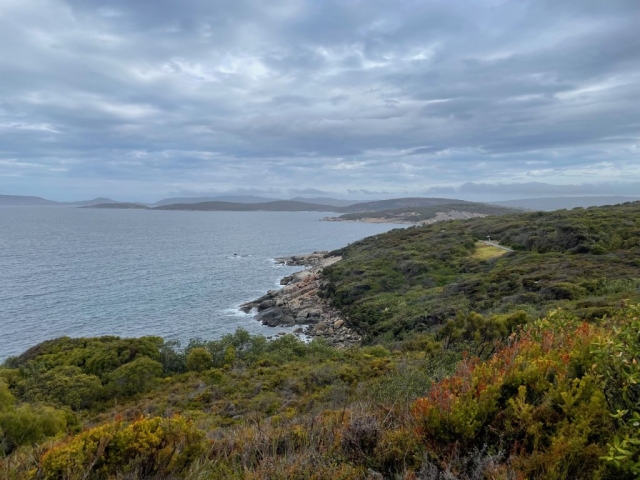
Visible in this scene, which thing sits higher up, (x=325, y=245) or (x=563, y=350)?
(x=563, y=350)

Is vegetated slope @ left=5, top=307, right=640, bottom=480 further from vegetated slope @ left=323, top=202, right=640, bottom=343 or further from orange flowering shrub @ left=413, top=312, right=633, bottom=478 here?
vegetated slope @ left=323, top=202, right=640, bottom=343

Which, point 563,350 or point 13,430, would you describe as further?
point 13,430

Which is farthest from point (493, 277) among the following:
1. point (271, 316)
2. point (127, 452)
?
point (127, 452)

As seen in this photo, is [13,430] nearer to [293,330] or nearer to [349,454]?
[349,454]

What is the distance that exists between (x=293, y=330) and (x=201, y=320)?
27.8 ft

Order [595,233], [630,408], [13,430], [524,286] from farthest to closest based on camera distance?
[595,233], [524,286], [13,430], [630,408]

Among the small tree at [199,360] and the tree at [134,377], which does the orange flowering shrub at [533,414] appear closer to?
the tree at [134,377]

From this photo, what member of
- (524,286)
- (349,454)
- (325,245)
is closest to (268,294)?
(524,286)

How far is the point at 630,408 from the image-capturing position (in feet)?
12.1

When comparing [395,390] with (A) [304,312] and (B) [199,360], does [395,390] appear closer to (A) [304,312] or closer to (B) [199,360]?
(B) [199,360]

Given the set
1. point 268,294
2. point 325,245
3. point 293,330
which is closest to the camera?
point 293,330

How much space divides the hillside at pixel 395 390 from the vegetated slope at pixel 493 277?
8.7 inches

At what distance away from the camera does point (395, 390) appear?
27.0 ft

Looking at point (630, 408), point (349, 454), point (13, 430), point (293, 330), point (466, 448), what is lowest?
point (293, 330)
